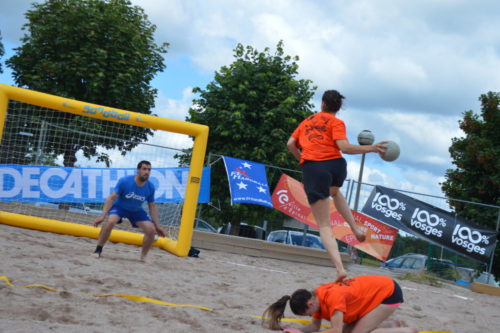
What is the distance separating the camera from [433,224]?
11.0 metres

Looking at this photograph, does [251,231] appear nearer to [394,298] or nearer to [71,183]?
[71,183]

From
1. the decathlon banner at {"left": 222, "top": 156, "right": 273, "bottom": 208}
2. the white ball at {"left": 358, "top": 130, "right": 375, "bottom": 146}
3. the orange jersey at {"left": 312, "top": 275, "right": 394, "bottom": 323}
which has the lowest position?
the orange jersey at {"left": 312, "top": 275, "right": 394, "bottom": 323}

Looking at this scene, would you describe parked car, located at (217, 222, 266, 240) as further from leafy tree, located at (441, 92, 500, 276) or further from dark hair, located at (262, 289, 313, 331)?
dark hair, located at (262, 289, 313, 331)

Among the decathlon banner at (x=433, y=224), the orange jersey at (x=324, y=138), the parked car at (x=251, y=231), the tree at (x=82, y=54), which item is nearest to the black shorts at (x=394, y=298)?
the orange jersey at (x=324, y=138)

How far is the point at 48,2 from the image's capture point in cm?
1852

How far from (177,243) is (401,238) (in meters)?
5.35

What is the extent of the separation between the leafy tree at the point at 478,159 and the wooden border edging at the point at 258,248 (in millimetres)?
5402

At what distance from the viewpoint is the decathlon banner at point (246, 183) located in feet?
35.2

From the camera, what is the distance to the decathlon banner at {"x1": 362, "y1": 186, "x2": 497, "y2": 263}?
10.9 m

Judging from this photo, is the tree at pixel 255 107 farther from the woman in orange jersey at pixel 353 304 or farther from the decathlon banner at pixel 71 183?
the woman in orange jersey at pixel 353 304

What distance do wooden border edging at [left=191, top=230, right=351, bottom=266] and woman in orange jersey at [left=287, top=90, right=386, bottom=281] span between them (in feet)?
20.6

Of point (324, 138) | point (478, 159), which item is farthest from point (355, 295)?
point (478, 159)

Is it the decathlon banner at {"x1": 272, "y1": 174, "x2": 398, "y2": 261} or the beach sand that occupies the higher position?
the decathlon banner at {"x1": 272, "y1": 174, "x2": 398, "y2": 261}

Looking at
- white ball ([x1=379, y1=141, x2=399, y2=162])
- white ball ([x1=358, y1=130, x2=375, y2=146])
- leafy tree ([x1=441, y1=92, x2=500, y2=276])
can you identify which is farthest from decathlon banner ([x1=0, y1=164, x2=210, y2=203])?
leafy tree ([x1=441, y1=92, x2=500, y2=276])
